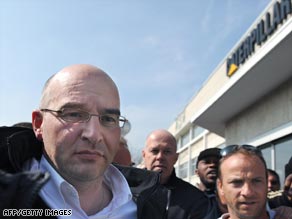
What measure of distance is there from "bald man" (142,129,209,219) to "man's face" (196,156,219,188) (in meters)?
0.48

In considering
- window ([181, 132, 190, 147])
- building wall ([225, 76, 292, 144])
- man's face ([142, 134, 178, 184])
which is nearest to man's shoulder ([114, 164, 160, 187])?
man's face ([142, 134, 178, 184])

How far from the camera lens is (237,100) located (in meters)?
10.6

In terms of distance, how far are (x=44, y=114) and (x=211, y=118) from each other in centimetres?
1195

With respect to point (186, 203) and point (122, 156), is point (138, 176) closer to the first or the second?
point (186, 203)

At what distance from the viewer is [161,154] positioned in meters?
3.20

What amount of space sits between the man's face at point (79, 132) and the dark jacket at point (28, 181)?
103mm

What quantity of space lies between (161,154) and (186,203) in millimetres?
606

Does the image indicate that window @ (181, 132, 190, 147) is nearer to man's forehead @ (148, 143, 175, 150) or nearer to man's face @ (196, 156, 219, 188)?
man's face @ (196, 156, 219, 188)

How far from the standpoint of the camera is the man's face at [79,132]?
134 centimetres

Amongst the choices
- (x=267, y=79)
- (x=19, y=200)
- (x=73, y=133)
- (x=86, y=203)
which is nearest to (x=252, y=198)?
(x=86, y=203)

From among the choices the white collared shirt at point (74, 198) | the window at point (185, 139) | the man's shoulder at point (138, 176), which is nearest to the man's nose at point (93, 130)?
the white collared shirt at point (74, 198)

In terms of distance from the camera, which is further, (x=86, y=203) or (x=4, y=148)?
(x=86, y=203)

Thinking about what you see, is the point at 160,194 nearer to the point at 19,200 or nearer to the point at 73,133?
the point at 73,133

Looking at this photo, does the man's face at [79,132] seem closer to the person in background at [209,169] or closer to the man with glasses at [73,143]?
the man with glasses at [73,143]
